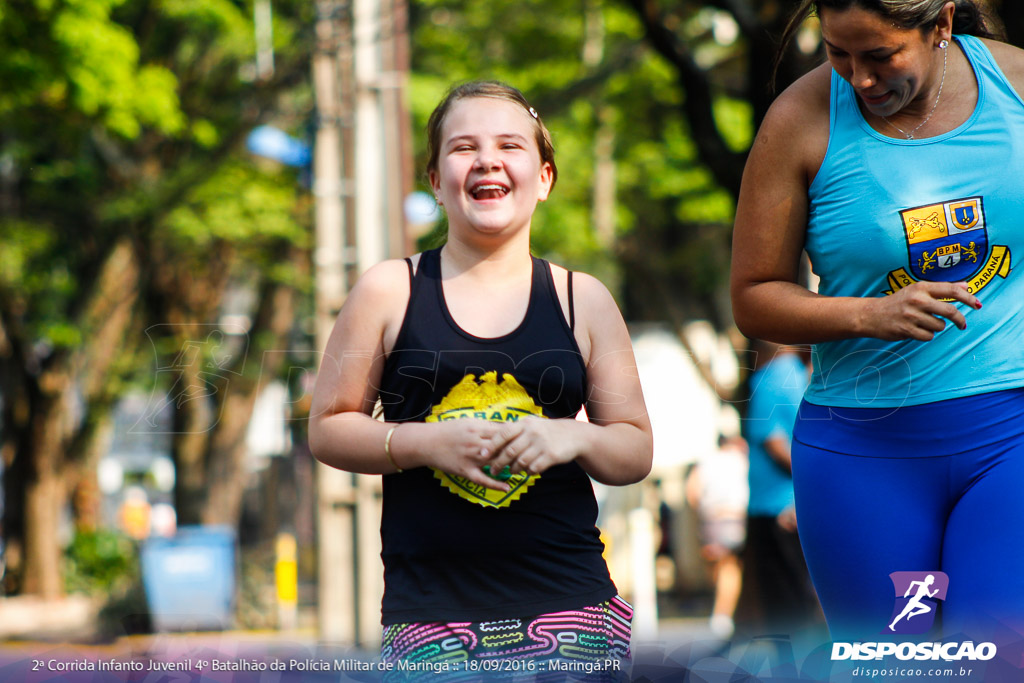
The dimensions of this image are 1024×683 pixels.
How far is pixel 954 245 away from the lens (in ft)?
8.09

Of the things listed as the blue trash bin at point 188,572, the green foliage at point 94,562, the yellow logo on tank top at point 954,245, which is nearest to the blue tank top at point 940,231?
the yellow logo on tank top at point 954,245

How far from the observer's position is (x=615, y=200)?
66.3ft

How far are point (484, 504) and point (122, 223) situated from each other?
1273cm

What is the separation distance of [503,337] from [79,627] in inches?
543

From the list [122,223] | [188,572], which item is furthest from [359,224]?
[122,223]

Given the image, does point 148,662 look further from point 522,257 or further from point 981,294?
point 981,294

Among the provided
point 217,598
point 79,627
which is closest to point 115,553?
point 79,627

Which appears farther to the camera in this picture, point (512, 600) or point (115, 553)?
point (115, 553)

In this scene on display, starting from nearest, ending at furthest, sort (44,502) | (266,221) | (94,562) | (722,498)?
(266,221)
(722,498)
(44,502)
(94,562)

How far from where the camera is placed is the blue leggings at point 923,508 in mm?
2387

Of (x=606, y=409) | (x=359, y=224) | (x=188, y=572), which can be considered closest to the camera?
(x=606, y=409)

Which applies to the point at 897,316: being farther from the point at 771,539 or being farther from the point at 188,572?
the point at 188,572

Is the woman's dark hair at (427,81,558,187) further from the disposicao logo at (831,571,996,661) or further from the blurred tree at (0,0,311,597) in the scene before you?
the blurred tree at (0,0,311,597)

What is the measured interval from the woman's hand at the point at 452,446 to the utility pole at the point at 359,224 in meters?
6.63
